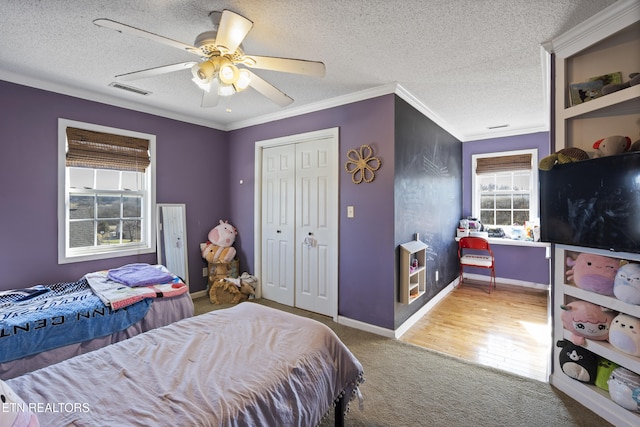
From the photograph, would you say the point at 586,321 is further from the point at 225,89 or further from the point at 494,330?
the point at 225,89

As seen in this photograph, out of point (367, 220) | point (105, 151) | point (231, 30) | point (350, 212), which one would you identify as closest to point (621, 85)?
point (367, 220)

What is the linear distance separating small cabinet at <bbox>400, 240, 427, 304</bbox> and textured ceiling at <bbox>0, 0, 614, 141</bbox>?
1597 mm

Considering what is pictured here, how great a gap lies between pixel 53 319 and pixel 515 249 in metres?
5.59

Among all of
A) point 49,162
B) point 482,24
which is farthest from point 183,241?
point 482,24

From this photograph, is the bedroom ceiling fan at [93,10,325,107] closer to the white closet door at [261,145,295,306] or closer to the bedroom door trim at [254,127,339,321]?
the bedroom door trim at [254,127,339,321]

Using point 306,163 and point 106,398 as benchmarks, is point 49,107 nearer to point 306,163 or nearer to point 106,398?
point 306,163

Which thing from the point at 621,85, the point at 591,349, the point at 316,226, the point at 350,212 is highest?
the point at 621,85

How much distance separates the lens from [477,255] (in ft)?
15.8

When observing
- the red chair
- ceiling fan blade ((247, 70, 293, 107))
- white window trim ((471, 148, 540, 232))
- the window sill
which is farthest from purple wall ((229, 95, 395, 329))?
white window trim ((471, 148, 540, 232))

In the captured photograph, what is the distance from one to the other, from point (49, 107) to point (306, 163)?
259 cm

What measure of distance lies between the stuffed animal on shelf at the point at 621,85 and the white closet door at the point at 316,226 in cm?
214

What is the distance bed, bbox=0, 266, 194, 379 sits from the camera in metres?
1.83

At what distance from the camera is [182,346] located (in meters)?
1.48

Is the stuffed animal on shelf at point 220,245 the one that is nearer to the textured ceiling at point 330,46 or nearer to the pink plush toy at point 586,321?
the textured ceiling at point 330,46
